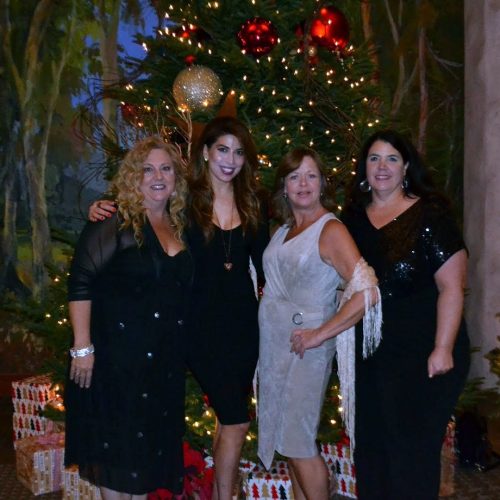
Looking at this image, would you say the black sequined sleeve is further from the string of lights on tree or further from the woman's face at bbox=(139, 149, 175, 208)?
the string of lights on tree

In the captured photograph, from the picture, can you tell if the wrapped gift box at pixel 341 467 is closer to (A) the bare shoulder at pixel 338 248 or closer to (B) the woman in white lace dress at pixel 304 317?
(B) the woman in white lace dress at pixel 304 317

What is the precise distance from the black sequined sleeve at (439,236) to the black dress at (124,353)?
3.27 ft

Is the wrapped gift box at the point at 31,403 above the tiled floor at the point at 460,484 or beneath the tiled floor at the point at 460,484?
above

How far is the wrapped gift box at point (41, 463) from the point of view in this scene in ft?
12.8

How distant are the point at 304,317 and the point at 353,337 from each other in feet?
0.78

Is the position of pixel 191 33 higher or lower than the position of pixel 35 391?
higher

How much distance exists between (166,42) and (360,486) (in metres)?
2.73

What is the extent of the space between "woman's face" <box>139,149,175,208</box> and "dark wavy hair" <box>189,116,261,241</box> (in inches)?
11.1

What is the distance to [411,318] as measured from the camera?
259 centimetres

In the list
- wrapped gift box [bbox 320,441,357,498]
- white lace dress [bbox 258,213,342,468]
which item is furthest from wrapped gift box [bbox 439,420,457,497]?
white lace dress [bbox 258,213,342,468]

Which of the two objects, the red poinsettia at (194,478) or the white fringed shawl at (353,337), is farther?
the red poinsettia at (194,478)

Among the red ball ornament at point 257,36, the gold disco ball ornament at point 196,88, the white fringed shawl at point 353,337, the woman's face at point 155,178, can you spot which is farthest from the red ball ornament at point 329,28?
the white fringed shawl at point 353,337

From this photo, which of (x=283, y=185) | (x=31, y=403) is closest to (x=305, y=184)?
(x=283, y=185)

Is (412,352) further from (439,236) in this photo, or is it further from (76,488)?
(76,488)
